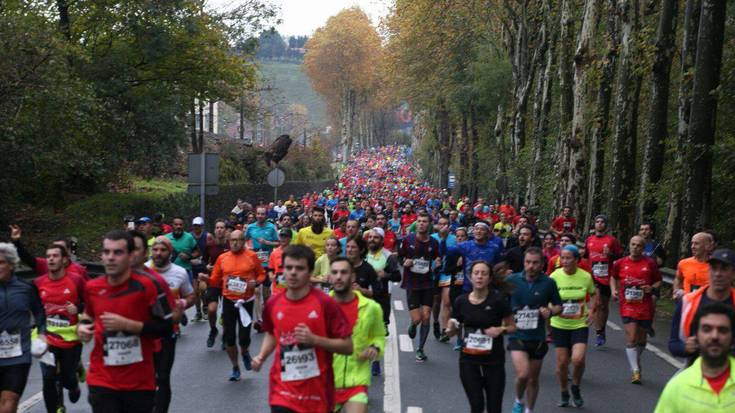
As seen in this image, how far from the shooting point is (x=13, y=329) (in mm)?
6688

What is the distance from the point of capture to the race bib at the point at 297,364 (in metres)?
5.39

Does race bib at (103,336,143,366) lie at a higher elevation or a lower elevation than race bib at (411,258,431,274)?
higher

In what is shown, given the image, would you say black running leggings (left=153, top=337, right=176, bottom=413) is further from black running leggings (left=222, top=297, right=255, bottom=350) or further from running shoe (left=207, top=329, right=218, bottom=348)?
running shoe (left=207, top=329, right=218, bottom=348)

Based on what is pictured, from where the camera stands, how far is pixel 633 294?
35.7 ft

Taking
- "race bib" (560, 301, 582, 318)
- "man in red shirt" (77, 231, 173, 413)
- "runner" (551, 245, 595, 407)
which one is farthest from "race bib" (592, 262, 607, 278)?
"man in red shirt" (77, 231, 173, 413)

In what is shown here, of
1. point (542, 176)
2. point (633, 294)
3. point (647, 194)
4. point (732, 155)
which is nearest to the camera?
point (633, 294)

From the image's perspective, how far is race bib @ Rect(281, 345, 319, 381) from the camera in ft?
17.7

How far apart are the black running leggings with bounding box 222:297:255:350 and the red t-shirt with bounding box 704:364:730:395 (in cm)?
680

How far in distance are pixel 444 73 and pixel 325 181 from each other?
28.3 metres

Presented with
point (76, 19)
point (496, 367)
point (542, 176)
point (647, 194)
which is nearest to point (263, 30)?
point (76, 19)

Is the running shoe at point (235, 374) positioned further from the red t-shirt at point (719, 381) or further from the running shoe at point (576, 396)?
the red t-shirt at point (719, 381)

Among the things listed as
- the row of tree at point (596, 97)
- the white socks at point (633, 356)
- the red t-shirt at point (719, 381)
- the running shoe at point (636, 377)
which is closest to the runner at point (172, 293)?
the red t-shirt at point (719, 381)

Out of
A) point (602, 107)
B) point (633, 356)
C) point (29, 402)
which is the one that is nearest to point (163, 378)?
point (29, 402)

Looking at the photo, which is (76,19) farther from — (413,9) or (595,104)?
(413,9)
